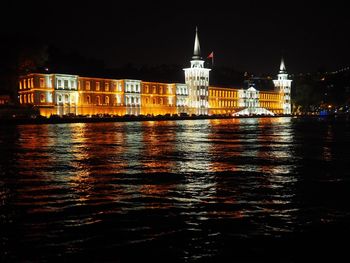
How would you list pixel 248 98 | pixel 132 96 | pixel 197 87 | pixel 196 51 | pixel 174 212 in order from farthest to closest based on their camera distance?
1. pixel 248 98
2. pixel 196 51
3. pixel 197 87
4. pixel 132 96
5. pixel 174 212

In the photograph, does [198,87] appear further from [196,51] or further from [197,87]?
[196,51]

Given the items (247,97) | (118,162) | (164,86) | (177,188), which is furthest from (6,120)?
(247,97)

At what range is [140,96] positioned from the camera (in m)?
130

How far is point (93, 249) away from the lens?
9.70 metres

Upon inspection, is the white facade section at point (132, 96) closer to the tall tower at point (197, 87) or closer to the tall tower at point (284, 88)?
the tall tower at point (197, 87)

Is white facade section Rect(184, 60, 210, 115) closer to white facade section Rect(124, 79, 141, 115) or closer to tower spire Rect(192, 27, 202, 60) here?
tower spire Rect(192, 27, 202, 60)

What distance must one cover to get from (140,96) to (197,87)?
928 inches

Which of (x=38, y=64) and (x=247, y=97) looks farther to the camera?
(x=247, y=97)

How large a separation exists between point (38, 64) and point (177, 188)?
8961 centimetres

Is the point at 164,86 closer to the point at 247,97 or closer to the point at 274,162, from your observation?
the point at 247,97

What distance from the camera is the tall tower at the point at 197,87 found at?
148000mm

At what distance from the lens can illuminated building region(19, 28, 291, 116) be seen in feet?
355

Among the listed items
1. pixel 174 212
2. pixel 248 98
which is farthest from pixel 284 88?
pixel 174 212

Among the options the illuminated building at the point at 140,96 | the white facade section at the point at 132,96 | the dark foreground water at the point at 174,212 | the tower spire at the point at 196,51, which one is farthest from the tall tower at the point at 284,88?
the dark foreground water at the point at 174,212
